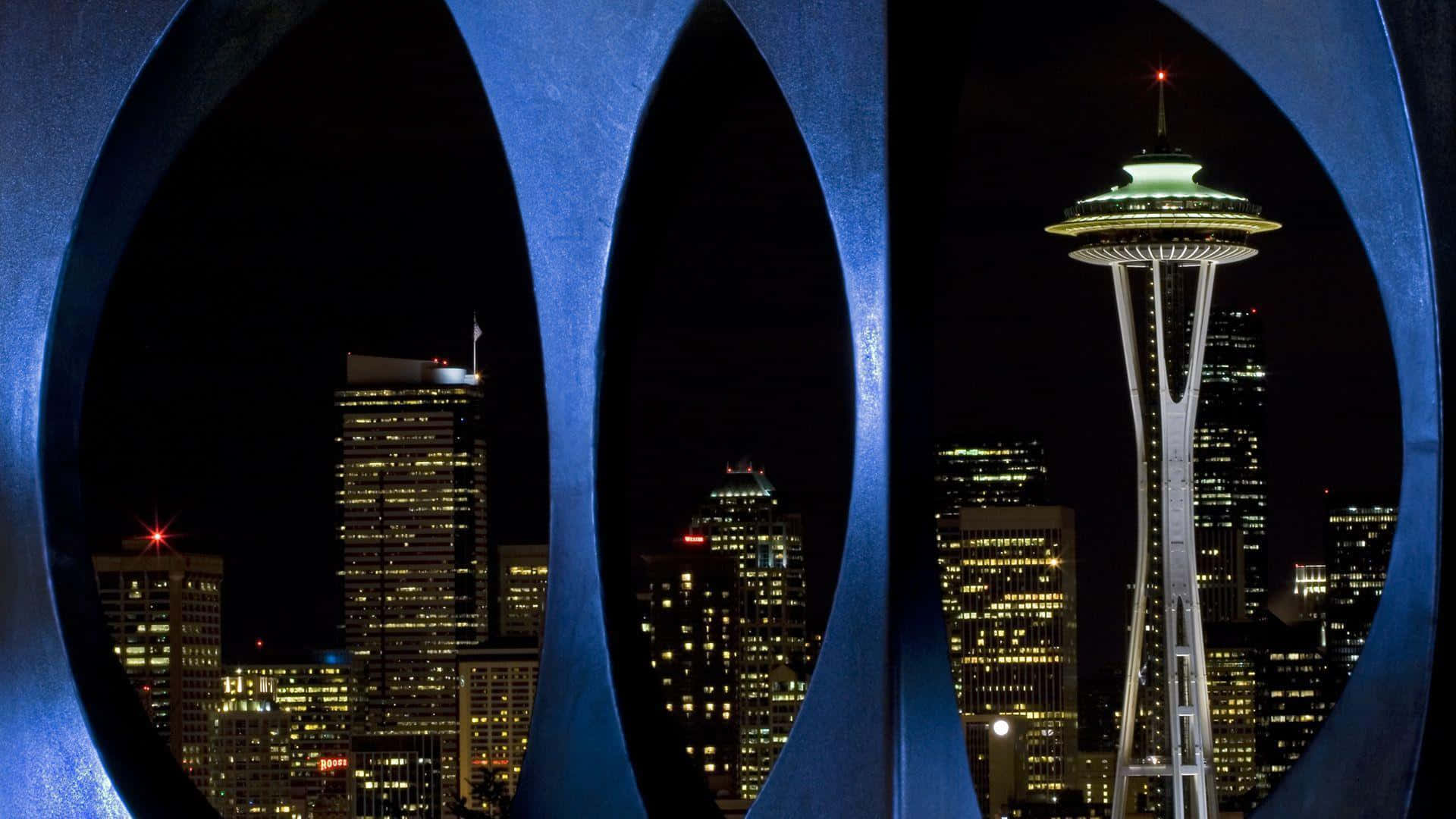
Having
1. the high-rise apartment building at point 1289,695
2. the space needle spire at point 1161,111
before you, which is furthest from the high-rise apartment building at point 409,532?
the space needle spire at point 1161,111

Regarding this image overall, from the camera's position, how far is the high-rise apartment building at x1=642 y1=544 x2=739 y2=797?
56.4 metres

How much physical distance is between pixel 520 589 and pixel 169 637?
423 inches

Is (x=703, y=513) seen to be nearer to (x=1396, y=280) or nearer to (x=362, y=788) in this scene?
(x=362, y=788)

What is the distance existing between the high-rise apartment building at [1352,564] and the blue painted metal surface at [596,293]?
4151cm

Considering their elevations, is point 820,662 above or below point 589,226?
below

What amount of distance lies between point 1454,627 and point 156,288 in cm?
3870

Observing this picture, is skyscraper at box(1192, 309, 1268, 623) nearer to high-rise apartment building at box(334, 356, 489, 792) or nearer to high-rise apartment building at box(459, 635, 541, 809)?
high-rise apartment building at box(459, 635, 541, 809)

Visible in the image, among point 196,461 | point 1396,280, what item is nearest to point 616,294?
point 1396,280

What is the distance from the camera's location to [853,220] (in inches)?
447

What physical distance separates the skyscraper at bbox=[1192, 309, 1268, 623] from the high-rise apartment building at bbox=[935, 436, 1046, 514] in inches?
175

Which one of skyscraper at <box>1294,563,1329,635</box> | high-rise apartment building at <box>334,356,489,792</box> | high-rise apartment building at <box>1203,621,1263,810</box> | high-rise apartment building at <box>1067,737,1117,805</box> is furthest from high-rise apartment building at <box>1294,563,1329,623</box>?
high-rise apartment building at <box>334,356,489,792</box>

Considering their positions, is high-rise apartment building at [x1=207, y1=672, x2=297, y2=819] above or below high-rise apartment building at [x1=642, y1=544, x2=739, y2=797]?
below

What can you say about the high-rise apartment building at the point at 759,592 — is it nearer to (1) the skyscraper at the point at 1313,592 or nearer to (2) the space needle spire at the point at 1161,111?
(1) the skyscraper at the point at 1313,592

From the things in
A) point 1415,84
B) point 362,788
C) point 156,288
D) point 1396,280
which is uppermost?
point 156,288
